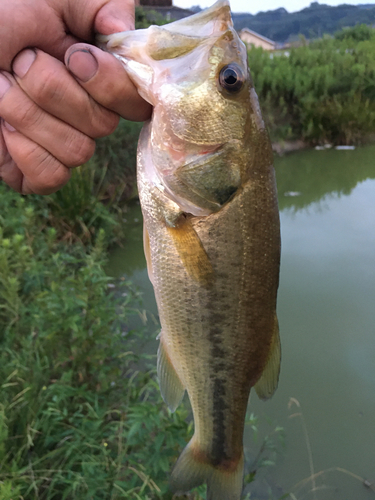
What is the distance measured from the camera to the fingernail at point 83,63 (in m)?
1.04

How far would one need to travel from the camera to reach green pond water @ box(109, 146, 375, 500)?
246cm

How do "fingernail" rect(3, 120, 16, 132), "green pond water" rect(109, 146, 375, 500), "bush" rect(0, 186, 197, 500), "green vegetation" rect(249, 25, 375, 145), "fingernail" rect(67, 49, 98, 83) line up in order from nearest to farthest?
"fingernail" rect(67, 49, 98, 83)
"fingernail" rect(3, 120, 16, 132)
"bush" rect(0, 186, 197, 500)
"green pond water" rect(109, 146, 375, 500)
"green vegetation" rect(249, 25, 375, 145)

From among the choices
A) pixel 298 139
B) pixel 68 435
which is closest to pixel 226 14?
pixel 68 435

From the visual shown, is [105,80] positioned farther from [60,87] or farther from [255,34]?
[255,34]

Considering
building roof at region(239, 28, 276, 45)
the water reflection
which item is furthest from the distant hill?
the water reflection

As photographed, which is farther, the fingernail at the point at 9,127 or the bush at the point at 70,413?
the bush at the point at 70,413

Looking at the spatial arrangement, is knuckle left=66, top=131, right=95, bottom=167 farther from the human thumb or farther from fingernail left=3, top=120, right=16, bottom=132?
the human thumb

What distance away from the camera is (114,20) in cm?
114

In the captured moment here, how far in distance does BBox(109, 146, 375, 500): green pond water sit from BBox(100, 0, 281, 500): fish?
1.39 meters

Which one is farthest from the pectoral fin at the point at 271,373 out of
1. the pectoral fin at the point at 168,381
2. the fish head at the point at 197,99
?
the fish head at the point at 197,99

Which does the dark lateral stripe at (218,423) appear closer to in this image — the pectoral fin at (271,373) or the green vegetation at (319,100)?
the pectoral fin at (271,373)

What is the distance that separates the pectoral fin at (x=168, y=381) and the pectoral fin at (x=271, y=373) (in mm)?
287

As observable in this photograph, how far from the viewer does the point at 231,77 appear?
3.53 feet

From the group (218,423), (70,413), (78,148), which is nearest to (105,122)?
(78,148)
